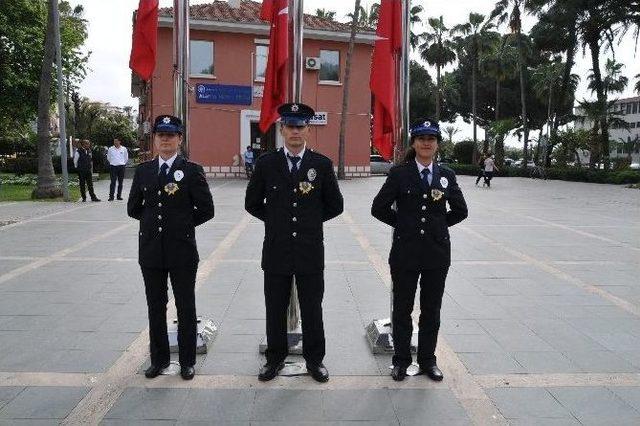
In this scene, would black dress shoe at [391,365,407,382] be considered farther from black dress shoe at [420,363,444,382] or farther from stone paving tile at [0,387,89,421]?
stone paving tile at [0,387,89,421]

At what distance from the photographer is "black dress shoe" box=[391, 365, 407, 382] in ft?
13.4

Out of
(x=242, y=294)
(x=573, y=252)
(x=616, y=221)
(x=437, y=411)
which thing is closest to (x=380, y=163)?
(x=616, y=221)

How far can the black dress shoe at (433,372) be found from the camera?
4082 mm

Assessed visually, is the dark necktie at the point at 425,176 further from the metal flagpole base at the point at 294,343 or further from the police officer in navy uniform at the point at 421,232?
the metal flagpole base at the point at 294,343

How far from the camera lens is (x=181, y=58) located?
5133 millimetres

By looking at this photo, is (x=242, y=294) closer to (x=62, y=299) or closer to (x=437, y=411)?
(x=62, y=299)

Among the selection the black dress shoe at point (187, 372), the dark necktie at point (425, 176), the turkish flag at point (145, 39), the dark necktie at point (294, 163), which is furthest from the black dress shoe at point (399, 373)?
the turkish flag at point (145, 39)

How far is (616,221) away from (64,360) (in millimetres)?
12535

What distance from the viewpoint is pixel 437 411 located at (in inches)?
143

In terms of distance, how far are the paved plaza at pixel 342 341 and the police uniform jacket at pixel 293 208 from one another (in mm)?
883

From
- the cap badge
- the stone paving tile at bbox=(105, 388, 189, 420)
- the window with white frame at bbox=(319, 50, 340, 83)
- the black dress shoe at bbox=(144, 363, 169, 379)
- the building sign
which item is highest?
the window with white frame at bbox=(319, 50, 340, 83)

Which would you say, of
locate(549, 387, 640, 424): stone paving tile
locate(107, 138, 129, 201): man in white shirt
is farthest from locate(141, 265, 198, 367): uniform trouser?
locate(107, 138, 129, 201): man in white shirt

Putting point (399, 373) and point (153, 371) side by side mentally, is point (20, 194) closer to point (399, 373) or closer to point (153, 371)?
point (153, 371)

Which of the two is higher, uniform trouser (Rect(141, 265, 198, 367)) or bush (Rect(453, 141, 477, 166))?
bush (Rect(453, 141, 477, 166))
